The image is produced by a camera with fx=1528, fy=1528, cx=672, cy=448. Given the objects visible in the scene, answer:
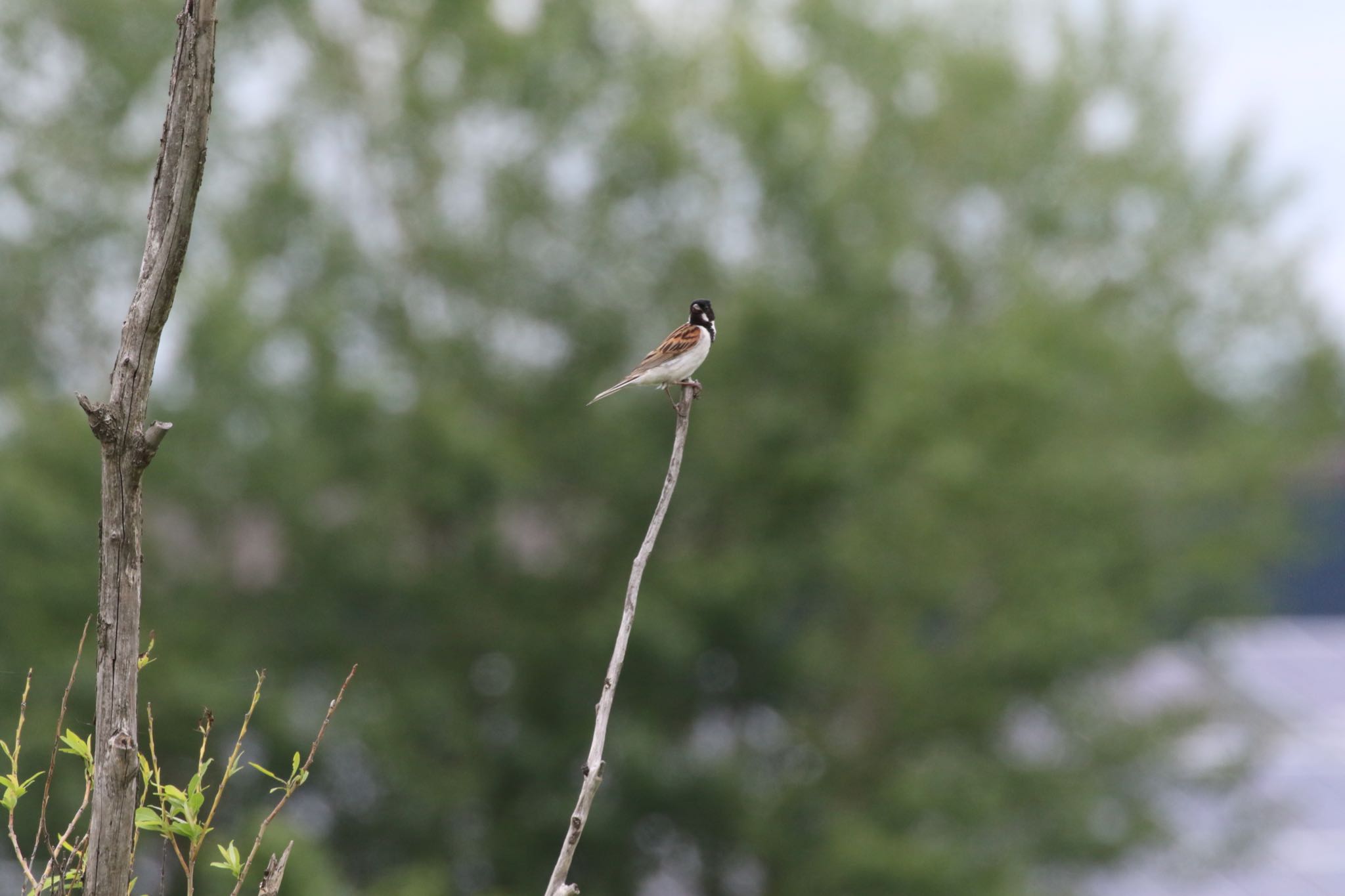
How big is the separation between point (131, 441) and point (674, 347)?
2904 mm

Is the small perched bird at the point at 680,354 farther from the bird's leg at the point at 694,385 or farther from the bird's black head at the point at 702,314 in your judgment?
the bird's leg at the point at 694,385

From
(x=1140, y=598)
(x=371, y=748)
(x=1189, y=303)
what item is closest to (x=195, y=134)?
(x=371, y=748)

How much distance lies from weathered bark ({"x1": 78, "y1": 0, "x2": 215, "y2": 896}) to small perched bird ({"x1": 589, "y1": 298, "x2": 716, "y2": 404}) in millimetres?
2391

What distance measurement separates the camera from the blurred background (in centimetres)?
2083

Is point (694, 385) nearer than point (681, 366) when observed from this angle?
Yes

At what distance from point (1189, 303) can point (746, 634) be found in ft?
44.8

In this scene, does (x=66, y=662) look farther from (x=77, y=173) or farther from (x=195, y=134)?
(x=195, y=134)

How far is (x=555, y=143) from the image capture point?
2403 centimetres

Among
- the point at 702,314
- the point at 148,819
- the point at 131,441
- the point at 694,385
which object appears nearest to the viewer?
the point at 131,441

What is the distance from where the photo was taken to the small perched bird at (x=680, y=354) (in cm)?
477

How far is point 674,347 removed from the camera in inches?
199

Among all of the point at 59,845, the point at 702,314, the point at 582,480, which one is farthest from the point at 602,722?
the point at 582,480

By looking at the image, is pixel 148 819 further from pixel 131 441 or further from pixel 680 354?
pixel 680 354

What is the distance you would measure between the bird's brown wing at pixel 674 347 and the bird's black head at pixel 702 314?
23mm
